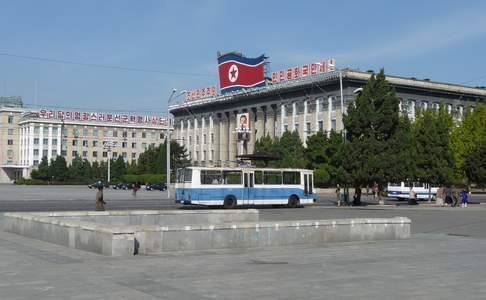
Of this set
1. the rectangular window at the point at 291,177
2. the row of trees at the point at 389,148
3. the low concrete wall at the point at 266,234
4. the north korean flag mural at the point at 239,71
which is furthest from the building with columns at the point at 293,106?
the low concrete wall at the point at 266,234

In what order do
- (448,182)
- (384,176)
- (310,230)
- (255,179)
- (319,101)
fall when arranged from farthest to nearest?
(319,101) → (448,182) → (384,176) → (255,179) → (310,230)

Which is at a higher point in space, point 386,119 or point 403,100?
point 403,100

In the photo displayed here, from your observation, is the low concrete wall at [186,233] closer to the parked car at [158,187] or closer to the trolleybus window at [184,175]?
A: the trolleybus window at [184,175]

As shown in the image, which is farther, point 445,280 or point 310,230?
point 310,230

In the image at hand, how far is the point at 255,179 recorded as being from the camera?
41.8 metres

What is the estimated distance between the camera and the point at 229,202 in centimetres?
4056

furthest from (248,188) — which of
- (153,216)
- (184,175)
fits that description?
(153,216)

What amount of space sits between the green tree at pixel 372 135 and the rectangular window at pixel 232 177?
31.2 feet

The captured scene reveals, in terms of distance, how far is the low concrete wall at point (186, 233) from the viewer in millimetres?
14477

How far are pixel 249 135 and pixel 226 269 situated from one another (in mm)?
97159

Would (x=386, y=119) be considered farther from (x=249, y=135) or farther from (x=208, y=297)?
(x=249, y=135)

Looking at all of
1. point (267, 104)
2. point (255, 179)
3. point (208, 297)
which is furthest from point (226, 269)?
point (267, 104)

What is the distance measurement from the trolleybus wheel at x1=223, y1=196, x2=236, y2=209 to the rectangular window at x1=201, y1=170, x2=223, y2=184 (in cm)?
122

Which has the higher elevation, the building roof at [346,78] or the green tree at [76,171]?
the building roof at [346,78]
